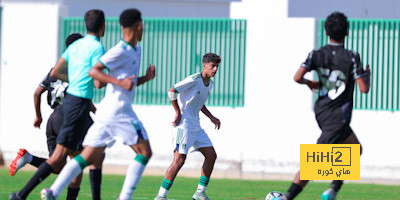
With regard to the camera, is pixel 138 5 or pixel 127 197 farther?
pixel 138 5

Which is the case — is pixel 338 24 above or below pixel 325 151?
above

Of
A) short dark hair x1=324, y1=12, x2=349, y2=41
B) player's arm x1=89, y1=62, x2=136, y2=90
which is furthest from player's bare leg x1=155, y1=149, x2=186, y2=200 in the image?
short dark hair x1=324, y1=12, x2=349, y2=41

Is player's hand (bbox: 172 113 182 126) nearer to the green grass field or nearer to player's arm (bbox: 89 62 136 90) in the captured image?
the green grass field

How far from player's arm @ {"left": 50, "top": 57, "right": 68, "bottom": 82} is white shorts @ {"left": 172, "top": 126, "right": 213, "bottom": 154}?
2.48 metres

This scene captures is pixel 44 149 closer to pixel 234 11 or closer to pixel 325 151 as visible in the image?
pixel 234 11

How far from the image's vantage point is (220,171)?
17.4 metres

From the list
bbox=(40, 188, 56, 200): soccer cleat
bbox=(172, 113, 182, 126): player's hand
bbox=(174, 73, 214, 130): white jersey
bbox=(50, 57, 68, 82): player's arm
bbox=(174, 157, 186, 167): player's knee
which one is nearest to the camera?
bbox=(40, 188, 56, 200): soccer cleat

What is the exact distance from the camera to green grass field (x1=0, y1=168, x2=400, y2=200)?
12570 millimetres

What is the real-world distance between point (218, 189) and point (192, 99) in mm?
3083

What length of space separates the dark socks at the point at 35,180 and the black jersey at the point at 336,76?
268 cm

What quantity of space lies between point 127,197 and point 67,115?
1122mm

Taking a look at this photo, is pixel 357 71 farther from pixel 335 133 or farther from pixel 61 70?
pixel 61 70

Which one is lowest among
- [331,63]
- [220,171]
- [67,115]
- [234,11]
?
[220,171]

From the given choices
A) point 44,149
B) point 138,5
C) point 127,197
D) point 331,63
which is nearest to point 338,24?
point 331,63
